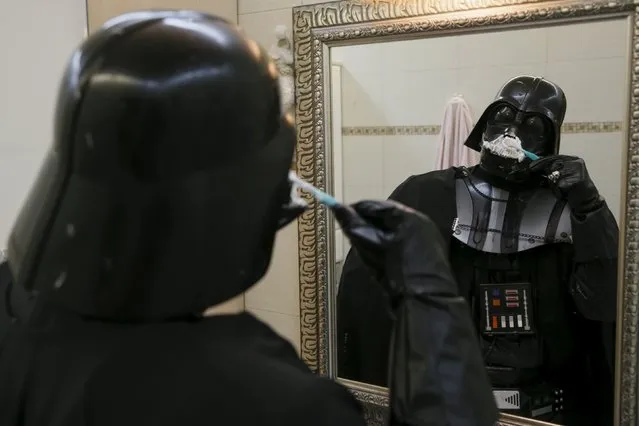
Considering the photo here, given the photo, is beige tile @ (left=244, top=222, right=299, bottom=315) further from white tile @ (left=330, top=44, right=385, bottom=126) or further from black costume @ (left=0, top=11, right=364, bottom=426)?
black costume @ (left=0, top=11, right=364, bottom=426)

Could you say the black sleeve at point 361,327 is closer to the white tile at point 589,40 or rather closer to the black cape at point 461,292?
the black cape at point 461,292

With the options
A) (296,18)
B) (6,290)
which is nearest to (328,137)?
(296,18)

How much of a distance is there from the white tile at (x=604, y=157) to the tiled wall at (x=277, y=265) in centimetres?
50

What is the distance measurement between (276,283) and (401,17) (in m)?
0.52

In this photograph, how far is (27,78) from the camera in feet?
3.76

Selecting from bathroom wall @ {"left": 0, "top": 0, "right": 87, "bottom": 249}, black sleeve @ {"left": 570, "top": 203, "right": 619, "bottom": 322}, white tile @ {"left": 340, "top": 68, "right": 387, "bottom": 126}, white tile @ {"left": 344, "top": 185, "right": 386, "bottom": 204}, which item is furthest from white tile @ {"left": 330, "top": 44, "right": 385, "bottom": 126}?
bathroom wall @ {"left": 0, "top": 0, "right": 87, "bottom": 249}

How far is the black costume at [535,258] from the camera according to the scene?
92cm

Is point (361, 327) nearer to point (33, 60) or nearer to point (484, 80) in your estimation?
point (484, 80)

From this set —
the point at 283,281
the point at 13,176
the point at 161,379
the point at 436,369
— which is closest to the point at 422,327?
the point at 436,369

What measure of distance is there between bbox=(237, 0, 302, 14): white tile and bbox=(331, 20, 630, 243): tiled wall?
0.13 m

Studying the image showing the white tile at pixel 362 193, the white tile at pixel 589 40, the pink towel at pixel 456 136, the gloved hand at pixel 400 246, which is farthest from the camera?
the white tile at pixel 362 193

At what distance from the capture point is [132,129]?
1.52 feet

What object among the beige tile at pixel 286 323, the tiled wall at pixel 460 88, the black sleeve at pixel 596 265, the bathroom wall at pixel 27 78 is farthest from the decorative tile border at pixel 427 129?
the bathroom wall at pixel 27 78

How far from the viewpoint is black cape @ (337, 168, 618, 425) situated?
92 centimetres
